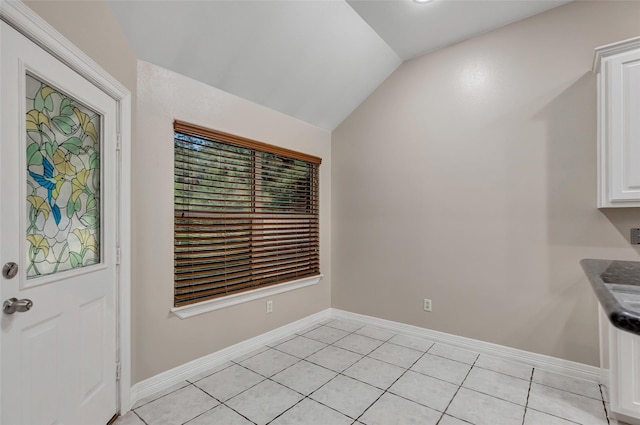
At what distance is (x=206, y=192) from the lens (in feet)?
8.54

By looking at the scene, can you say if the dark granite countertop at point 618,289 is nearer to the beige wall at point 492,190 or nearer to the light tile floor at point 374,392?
the beige wall at point 492,190

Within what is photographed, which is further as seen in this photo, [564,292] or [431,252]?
[431,252]

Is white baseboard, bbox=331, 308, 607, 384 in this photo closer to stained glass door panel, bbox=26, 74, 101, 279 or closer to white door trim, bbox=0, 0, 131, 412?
white door trim, bbox=0, 0, 131, 412

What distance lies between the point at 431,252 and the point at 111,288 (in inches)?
107

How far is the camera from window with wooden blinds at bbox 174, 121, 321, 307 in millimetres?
2473

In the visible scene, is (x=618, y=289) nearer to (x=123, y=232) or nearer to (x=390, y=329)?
(x=390, y=329)

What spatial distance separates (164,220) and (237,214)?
2.18ft

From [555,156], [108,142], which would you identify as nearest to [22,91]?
[108,142]

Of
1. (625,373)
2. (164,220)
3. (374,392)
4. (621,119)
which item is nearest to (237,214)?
(164,220)

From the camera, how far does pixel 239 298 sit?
2.84 meters

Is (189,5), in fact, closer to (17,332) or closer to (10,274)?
(10,274)

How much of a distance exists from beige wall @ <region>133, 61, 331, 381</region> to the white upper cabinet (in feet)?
8.97

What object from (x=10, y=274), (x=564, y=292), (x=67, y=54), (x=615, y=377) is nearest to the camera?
(x=10, y=274)

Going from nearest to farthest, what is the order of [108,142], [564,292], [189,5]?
1. [108,142]
2. [189,5]
3. [564,292]
